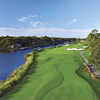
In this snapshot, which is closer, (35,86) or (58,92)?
(58,92)

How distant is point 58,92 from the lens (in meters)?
10.8

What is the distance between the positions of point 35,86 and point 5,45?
291 feet

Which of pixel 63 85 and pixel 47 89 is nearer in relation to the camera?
pixel 47 89

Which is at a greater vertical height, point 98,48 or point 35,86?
point 98,48

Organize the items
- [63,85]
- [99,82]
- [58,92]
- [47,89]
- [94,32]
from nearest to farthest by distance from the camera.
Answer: [58,92]
[47,89]
[63,85]
[99,82]
[94,32]

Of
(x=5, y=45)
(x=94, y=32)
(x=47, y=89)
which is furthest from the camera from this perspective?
(x=5, y=45)

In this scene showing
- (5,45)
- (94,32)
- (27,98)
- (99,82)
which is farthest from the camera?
(5,45)

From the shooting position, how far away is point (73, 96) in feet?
32.7

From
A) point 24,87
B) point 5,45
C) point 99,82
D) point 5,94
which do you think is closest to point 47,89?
point 24,87

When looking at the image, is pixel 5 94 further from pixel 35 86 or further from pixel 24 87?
pixel 35 86

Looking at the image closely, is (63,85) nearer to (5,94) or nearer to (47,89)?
(47,89)

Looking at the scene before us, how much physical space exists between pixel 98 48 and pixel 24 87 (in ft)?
34.6

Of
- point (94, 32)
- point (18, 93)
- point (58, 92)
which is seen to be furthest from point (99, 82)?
point (94, 32)

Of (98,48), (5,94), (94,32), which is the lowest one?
(5,94)
